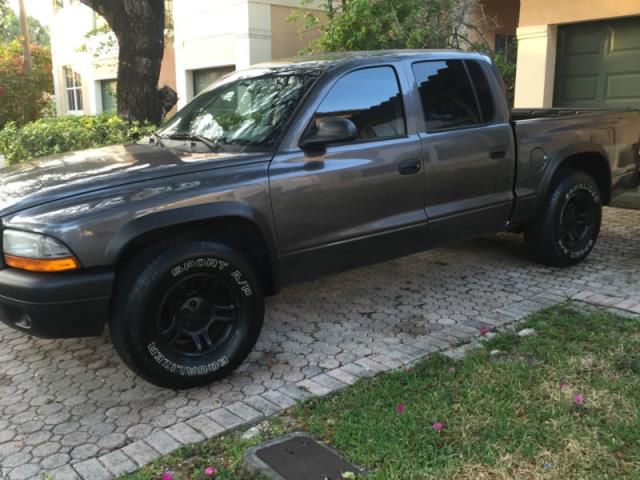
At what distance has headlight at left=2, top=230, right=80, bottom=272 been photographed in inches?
128

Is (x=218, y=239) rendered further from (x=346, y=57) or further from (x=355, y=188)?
(x=346, y=57)

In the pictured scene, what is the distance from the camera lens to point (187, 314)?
147 inches

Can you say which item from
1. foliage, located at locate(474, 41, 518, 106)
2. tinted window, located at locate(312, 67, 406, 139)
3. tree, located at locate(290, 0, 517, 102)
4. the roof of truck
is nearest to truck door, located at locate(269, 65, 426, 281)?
tinted window, located at locate(312, 67, 406, 139)

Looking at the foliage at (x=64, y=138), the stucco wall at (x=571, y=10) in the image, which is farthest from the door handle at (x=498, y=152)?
the foliage at (x=64, y=138)

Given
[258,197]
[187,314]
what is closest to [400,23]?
[258,197]

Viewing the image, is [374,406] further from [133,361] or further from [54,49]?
[54,49]

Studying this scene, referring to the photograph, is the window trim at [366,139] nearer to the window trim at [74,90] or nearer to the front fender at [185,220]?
the front fender at [185,220]

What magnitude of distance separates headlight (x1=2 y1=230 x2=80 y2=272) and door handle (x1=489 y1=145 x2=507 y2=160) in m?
3.30

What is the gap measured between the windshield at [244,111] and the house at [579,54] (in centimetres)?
578

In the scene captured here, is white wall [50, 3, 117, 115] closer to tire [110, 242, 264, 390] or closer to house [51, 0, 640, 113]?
house [51, 0, 640, 113]

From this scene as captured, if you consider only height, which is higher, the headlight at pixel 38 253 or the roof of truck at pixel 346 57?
the roof of truck at pixel 346 57

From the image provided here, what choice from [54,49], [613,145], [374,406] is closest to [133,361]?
[374,406]

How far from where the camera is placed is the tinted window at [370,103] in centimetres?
432

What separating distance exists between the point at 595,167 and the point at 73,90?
861 inches
